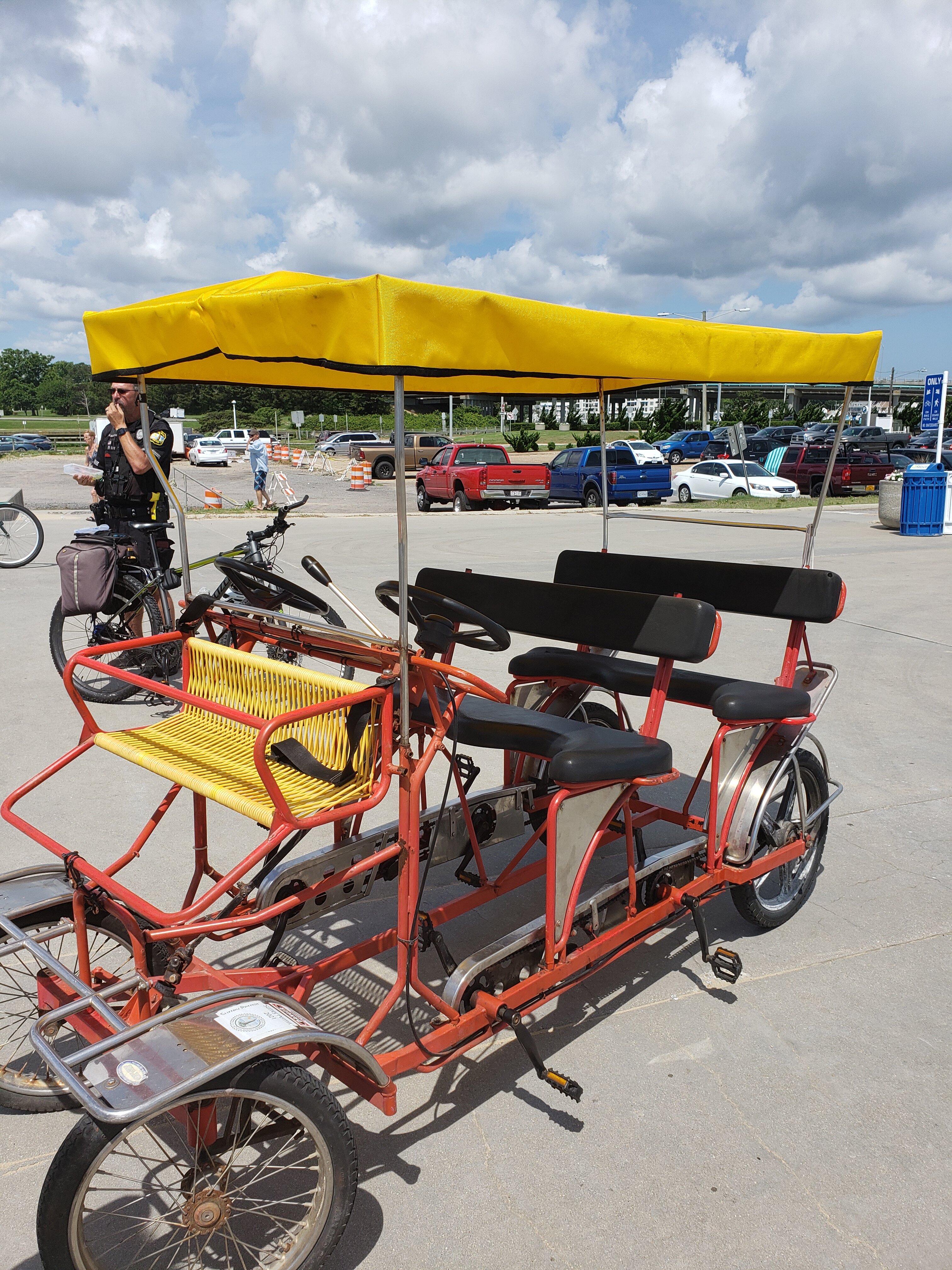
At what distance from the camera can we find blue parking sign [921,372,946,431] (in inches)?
699

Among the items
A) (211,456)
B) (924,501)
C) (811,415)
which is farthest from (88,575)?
(811,415)

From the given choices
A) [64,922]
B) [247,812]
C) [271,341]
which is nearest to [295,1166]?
[247,812]

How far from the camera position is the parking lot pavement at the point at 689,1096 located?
235 centimetres

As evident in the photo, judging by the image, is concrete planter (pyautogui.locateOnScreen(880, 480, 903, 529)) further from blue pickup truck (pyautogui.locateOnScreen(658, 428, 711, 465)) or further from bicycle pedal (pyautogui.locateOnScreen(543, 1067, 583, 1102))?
blue pickup truck (pyautogui.locateOnScreen(658, 428, 711, 465))

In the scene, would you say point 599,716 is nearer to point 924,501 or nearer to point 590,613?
point 590,613

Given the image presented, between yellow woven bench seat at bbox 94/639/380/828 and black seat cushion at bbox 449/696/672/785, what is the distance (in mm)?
500

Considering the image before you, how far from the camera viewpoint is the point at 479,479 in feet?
75.1

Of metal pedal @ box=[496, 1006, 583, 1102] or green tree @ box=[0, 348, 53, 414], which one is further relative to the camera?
green tree @ box=[0, 348, 53, 414]

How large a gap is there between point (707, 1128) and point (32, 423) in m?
98.0

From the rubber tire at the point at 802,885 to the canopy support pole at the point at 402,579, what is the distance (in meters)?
1.62

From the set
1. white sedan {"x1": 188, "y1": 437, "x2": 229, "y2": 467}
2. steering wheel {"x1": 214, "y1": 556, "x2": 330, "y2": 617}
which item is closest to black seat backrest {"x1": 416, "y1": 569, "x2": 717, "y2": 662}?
steering wheel {"x1": 214, "y1": 556, "x2": 330, "y2": 617}

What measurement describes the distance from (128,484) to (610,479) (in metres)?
16.4

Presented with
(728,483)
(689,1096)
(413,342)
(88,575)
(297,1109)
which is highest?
(413,342)

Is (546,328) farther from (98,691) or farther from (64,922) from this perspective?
(98,691)
